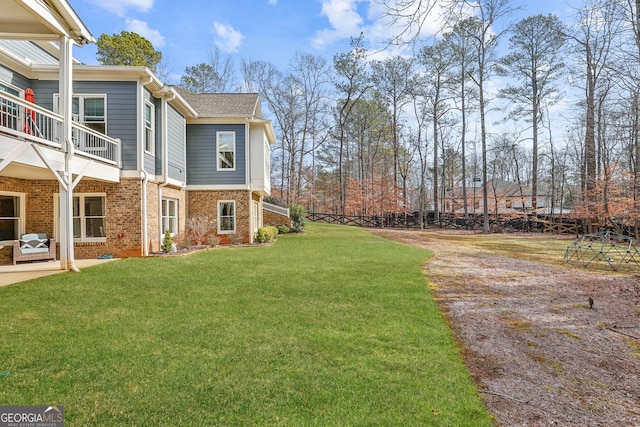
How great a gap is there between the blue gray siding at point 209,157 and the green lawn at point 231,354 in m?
7.73

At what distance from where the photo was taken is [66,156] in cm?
771

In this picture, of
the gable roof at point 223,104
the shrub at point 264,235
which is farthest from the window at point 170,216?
the gable roof at point 223,104

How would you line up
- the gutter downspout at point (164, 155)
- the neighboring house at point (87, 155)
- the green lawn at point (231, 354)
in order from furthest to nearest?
the gutter downspout at point (164, 155) → the neighboring house at point (87, 155) → the green lawn at point (231, 354)

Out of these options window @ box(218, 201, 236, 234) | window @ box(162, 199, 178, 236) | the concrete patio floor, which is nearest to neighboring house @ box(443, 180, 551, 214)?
window @ box(218, 201, 236, 234)

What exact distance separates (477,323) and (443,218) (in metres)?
28.1

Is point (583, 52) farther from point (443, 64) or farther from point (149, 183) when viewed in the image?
point (149, 183)

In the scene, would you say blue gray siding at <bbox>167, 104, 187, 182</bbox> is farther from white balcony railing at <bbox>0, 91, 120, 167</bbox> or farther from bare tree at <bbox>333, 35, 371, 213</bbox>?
bare tree at <bbox>333, 35, 371, 213</bbox>

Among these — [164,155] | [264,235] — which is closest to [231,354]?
[164,155]

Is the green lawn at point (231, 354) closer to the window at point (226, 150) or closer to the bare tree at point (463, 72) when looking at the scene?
the window at point (226, 150)

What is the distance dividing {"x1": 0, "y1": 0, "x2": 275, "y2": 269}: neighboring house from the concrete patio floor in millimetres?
467

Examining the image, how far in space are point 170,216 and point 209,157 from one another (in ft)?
10.0

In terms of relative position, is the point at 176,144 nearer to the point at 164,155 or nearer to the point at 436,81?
the point at 164,155

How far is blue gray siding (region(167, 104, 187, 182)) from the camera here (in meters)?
12.0

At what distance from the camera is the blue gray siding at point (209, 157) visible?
1405 centimetres
